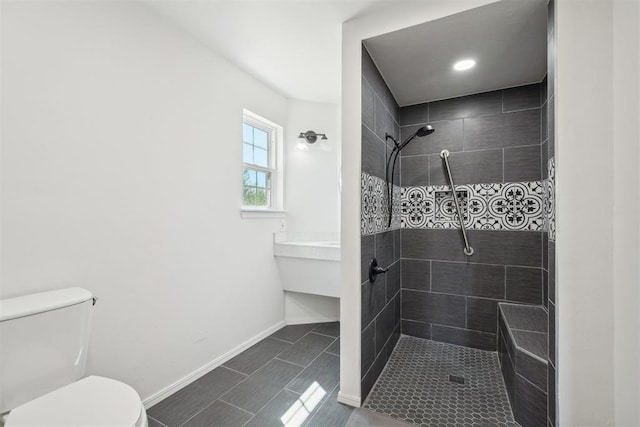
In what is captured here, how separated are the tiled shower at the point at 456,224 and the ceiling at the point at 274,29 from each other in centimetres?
33

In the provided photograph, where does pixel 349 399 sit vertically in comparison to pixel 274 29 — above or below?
below

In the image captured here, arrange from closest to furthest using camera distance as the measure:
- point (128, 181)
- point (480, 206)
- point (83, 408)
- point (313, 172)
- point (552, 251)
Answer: point (83, 408) < point (552, 251) < point (128, 181) < point (480, 206) < point (313, 172)

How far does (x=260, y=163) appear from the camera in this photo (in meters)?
2.78

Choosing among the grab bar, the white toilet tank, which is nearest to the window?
the white toilet tank

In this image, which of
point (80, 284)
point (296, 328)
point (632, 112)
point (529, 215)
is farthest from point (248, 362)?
point (632, 112)

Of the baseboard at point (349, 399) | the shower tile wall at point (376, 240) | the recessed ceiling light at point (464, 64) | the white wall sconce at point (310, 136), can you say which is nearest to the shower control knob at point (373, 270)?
the shower tile wall at point (376, 240)

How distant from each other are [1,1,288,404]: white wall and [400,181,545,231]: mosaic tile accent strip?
4.86 ft

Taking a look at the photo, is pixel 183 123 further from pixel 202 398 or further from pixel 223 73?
pixel 202 398

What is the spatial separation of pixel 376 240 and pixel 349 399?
0.96 m

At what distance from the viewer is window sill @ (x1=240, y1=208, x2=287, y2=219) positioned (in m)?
2.43

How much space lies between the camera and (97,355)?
1475mm

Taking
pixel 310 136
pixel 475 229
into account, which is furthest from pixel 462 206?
pixel 310 136

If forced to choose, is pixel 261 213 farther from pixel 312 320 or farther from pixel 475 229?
pixel 475 229

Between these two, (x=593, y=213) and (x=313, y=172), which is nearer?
(x=593, y=213)
